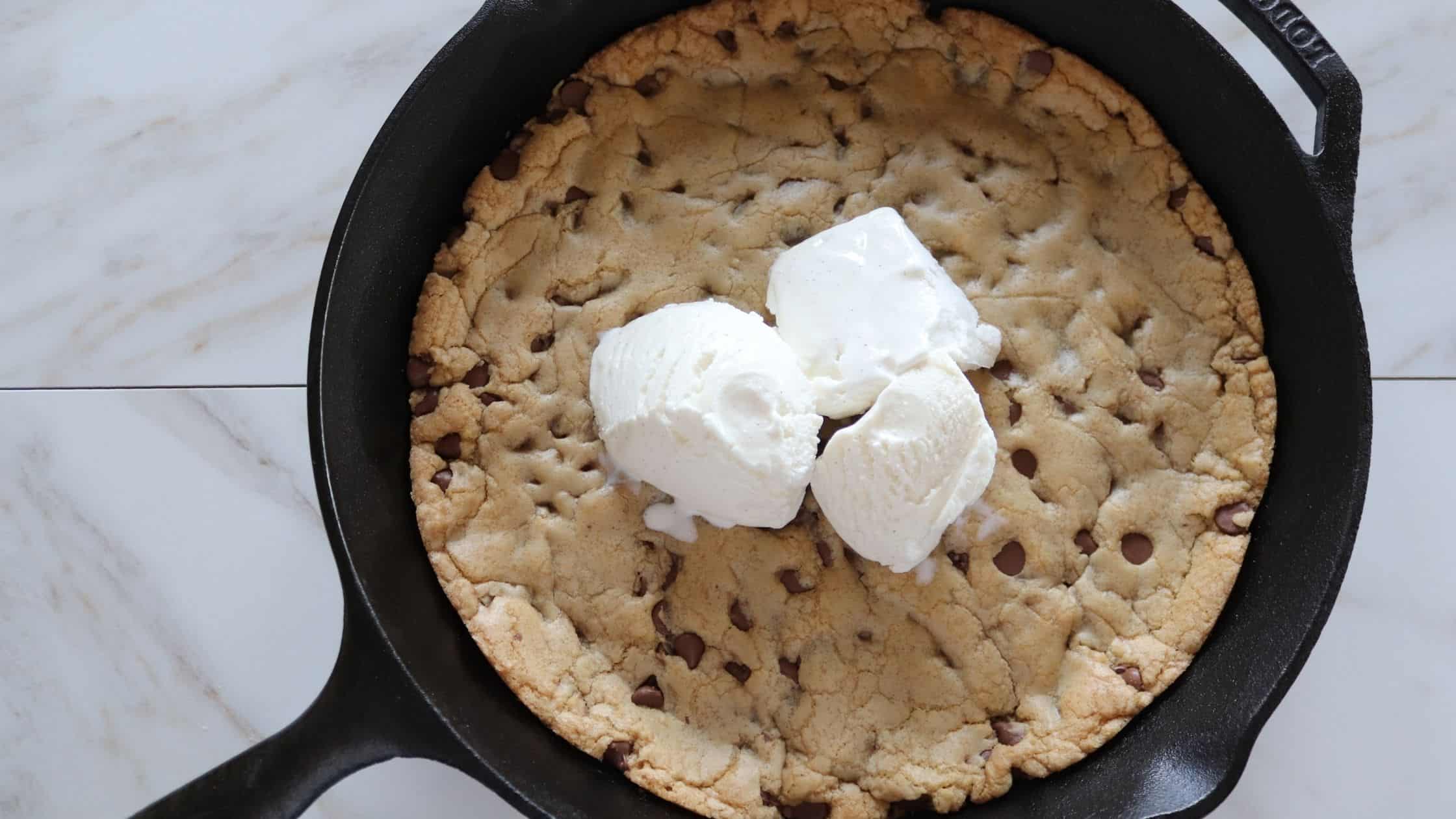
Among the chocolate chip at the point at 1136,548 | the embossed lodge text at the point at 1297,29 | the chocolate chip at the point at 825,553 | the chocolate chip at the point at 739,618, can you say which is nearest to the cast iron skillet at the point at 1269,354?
the embossed lodge text at the point at 1297,29

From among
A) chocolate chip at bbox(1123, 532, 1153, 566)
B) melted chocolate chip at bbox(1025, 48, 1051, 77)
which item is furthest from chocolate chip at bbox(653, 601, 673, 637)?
melted chocolate chip at bbox(1025, 48, 1051, 77)

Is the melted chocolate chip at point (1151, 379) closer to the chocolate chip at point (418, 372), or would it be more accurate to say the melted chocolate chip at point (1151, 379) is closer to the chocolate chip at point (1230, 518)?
the chocolate chip at point (1230, 518)

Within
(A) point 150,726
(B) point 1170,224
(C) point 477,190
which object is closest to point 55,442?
(A) point 150,726

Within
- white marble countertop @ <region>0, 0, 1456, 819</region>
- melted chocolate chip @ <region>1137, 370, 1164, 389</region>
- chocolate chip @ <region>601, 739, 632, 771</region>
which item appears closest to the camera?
chocolate chip @ <region>601, 739, 632, 771</region>

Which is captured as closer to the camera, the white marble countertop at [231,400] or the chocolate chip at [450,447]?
the chocolate chip at [450,447]

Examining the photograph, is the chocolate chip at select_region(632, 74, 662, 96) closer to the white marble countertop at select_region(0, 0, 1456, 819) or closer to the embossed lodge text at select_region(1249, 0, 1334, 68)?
the white marble countertop at select_region(0, 0, 1456, 819)

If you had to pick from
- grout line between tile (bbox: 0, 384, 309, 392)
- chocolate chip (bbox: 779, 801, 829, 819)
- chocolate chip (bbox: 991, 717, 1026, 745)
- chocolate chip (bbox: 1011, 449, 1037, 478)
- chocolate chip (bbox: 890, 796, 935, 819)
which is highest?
grout line between tile (bbox: 0, 384, 309, 392)

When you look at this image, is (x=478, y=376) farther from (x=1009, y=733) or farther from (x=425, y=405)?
(x=1009, y=733)
